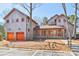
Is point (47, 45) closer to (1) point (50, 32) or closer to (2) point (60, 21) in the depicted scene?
(1) point (50, 32)

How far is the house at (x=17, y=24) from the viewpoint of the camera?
4340mm

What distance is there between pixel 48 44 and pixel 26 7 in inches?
21.9

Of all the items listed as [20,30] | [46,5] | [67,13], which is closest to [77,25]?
[67,13]

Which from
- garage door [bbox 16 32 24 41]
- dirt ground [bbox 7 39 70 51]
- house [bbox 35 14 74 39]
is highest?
house [bbox 35 14 74 39]

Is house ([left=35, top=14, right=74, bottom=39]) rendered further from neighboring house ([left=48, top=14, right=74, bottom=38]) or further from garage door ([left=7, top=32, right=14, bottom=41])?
garage door ([left=7, top=32, right=14, bottom=41])

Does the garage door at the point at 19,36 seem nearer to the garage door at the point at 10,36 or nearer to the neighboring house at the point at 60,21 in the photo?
the garage door at the point at 10,36

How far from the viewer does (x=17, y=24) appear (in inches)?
171

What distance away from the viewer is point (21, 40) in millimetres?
4387

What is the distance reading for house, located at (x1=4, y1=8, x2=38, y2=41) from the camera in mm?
4340

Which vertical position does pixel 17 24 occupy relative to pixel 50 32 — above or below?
above

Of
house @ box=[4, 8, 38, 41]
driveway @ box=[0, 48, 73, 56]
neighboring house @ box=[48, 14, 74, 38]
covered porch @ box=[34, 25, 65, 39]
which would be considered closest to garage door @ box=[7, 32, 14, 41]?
house @ box=[4, 8, 38, 41]

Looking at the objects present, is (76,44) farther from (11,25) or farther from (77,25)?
(11,25)

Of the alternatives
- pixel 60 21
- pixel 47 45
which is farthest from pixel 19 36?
pixel 60 21

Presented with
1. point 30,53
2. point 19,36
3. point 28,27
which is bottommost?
point 30,53
